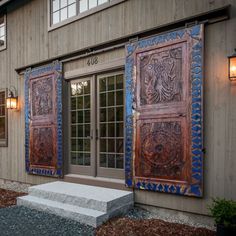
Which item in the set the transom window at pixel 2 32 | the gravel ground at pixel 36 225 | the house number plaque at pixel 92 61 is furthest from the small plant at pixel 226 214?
the transom window at pixel 2 32

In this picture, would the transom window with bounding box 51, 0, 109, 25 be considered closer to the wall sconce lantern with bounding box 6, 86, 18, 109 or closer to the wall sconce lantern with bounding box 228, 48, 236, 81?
the wall sconce lantern with bounding box 6, 86, 18, 109

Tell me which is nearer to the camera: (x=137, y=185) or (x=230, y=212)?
(x=230, y=212)

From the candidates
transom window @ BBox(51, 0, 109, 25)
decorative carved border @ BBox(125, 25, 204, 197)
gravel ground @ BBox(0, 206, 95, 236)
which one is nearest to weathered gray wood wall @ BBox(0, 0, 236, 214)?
decorative carved border @ BBox(125, 25, 204, 197)

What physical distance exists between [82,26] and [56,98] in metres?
1.53

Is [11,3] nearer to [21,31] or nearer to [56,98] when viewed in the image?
[21,31]

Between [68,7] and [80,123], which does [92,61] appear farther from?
[68,7]

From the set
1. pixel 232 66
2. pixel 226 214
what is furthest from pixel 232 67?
pixel 226 214

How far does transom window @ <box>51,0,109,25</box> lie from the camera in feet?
16.1

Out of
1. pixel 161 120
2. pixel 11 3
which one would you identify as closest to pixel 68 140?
pixel 161 120

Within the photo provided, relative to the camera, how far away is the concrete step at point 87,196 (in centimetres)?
376

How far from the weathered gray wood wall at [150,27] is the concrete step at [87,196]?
0.34 metres

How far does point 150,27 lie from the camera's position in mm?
4051

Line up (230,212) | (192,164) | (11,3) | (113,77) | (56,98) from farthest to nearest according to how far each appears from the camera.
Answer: (11,3) < (56,98) < (113,77) < (192,164) < (230,212)

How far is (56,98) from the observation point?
532 cm
